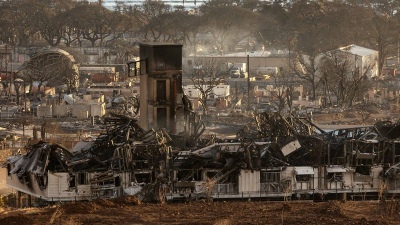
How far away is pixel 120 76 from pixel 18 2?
32529 millimetres

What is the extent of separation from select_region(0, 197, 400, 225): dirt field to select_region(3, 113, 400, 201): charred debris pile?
238 centimetres

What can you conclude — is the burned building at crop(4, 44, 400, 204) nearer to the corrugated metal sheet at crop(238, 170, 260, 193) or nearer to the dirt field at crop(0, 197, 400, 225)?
the corrugated metal sheet at crop(238, 170, 260, 193)

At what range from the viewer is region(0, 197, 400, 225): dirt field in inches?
677

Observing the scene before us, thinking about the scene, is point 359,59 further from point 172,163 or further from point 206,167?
point 172,163

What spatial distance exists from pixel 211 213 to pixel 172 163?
165 inches

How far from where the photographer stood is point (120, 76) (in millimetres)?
51312

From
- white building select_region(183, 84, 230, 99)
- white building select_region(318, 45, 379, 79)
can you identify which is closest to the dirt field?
white building select_region(183, 84, 230, 99)

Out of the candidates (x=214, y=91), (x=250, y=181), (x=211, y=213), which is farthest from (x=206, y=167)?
(x=214, y=91)

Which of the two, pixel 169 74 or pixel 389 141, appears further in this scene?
pixel 169 74

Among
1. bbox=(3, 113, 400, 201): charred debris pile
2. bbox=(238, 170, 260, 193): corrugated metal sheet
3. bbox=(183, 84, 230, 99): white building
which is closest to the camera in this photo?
bbox=(3, 113, 400, 201): charred debris pile

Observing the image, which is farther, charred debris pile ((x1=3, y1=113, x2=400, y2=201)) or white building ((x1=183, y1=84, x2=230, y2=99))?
white building ((x1=183, y1=84, x2=230, y2=99))

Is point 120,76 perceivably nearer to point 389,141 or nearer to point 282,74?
point 282,74

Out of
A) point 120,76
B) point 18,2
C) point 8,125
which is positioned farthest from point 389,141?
point 18,2

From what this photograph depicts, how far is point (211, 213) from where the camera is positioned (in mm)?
18281
